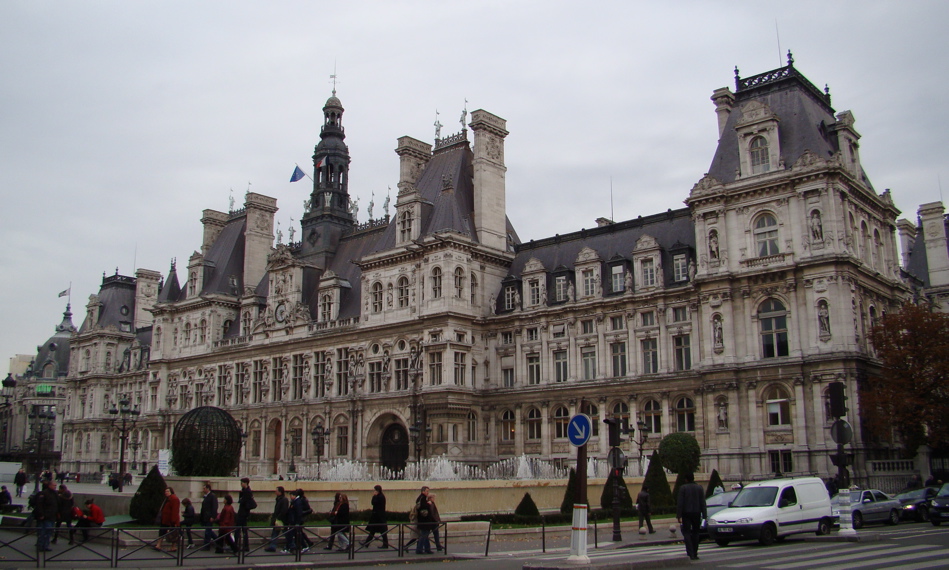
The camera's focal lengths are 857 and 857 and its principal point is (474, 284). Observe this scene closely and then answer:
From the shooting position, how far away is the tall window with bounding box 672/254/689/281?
5106 centimetres

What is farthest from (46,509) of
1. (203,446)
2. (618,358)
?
(618,358)

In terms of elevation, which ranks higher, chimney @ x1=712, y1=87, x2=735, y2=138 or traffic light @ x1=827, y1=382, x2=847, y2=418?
chimney @ x1=712, y1=87, x2=735, y2=138

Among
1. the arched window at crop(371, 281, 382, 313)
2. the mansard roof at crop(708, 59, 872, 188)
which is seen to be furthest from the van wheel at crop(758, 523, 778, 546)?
the arched window at crop(371, 281, 382, 313)

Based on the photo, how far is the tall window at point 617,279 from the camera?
2131 inches

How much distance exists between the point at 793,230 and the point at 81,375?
276ft

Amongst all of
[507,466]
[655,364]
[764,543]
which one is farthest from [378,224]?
[764,543]

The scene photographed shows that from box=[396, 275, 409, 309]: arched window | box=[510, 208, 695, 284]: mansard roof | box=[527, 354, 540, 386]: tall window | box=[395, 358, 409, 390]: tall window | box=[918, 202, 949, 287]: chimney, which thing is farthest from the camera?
box=[918, 202, 949, 287]: chimney

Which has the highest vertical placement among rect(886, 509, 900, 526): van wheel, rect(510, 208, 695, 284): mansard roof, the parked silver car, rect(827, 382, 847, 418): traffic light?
rect(510, 208, 695, 284): mansard roof

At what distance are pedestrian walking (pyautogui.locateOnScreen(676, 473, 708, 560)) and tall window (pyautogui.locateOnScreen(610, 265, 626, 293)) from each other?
1330 inches

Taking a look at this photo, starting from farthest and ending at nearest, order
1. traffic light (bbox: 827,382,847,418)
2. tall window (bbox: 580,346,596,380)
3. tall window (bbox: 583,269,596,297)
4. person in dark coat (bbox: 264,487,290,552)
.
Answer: tall window (bbox: 583,269,596,297) < tall window (bbox: 580,346,596,380) < traffic light (bbox: 827,382,847,418) < person in dark coat (bbox: 264,487,290,552)

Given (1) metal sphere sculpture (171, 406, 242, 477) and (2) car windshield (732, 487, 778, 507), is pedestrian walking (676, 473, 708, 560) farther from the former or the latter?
(1) metal sphere sculpture (171, 406, 242, 477)

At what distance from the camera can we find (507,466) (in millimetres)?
56938

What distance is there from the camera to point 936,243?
66938 mm

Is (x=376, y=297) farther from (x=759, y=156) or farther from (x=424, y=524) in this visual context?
(x=424, y=524)
